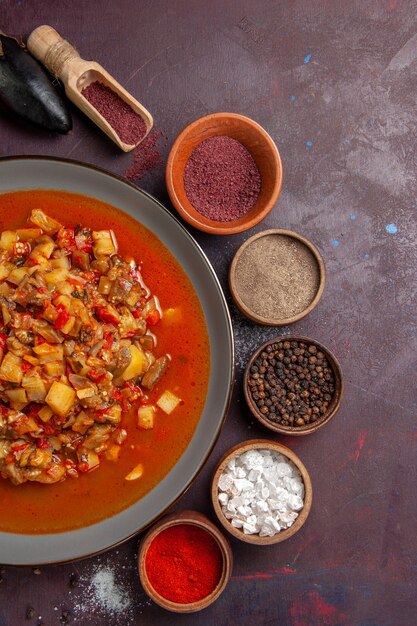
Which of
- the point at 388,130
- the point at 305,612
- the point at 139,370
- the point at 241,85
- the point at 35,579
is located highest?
the point at 241,85

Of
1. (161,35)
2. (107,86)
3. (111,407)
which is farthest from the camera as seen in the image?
(161,35)

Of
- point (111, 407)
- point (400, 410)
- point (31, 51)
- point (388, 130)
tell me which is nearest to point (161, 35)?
point (31, 51)

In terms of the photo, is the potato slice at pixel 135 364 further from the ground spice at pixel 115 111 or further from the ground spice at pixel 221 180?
the ground spice at pixel 115 111

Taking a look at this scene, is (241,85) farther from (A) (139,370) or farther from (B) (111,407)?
(B) (111,407)

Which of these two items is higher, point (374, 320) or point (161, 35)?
point (161, 35)

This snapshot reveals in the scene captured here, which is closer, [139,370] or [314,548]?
[139,370]

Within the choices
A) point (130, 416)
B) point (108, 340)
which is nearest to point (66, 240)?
point (108, 340)
